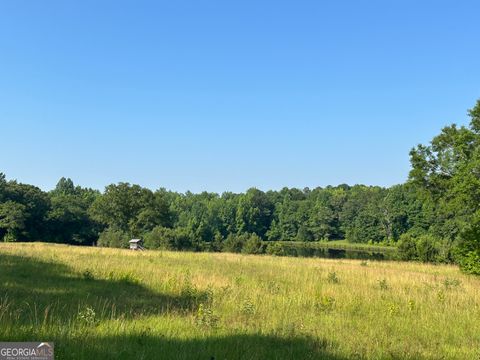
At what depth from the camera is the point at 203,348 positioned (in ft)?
19.9

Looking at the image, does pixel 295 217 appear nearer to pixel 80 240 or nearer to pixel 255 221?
pixel 255 221

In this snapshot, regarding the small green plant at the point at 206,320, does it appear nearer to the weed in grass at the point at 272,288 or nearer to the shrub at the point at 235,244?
the weed in grass at the point at 272,288

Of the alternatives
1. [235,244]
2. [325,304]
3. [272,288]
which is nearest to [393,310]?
[325,304]

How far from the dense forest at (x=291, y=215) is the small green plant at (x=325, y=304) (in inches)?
625

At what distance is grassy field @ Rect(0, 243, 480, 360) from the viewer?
617 cm

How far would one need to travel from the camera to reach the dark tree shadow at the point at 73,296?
8.39 metres

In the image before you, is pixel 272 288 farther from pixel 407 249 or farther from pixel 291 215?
pixel 291 215

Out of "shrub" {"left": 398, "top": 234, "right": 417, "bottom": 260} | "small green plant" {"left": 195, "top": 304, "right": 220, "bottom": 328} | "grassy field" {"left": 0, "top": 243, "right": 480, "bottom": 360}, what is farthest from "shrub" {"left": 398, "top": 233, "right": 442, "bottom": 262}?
"small green plant" {"left": 195, "top": 304, "right": 220, "bottom": 328}

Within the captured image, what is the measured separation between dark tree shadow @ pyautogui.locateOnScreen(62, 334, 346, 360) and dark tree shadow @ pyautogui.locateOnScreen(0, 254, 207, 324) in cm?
181

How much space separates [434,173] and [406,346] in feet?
93.6

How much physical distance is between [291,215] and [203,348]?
539ft

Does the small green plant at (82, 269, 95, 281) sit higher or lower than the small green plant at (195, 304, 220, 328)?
lower

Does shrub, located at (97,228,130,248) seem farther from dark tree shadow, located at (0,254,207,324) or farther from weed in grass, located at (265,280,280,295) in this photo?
weed in grass, located at (265,280,280,295)

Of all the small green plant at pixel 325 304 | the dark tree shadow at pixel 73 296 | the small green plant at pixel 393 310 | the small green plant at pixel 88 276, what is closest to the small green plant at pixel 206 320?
the dark tree shadow at pixel 73 296
